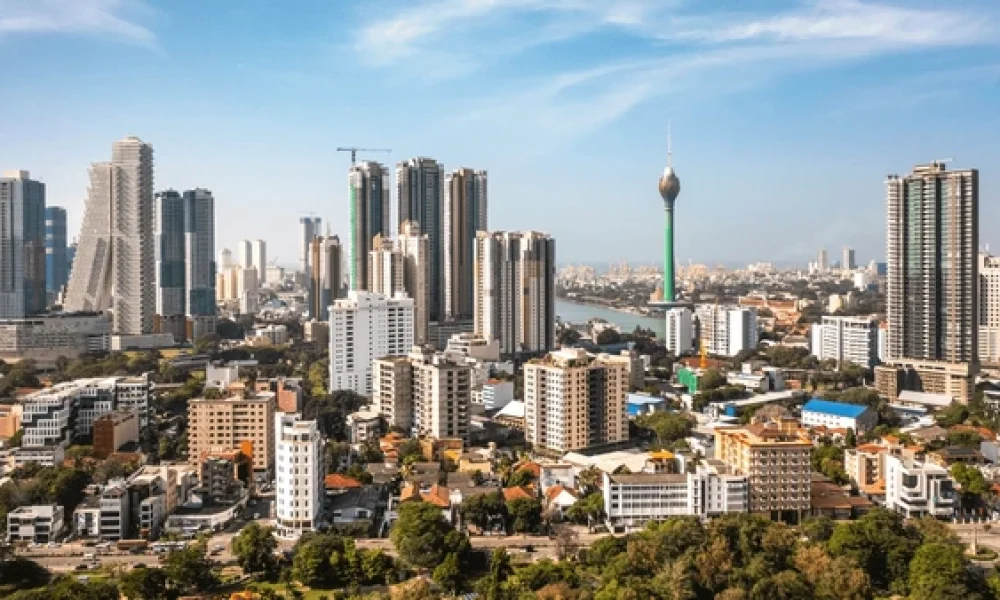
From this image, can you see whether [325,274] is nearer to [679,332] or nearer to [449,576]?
[679,332]

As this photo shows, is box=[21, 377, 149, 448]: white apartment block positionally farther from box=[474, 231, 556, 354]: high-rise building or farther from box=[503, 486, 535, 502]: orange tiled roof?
box=[474, 231, 556, 354]: high-rise building

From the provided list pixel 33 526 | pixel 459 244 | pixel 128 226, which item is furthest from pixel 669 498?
pixel 128 226

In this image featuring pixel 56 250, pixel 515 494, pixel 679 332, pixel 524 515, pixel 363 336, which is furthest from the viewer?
pixel 56 250

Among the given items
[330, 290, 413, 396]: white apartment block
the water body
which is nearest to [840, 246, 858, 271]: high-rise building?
the water body

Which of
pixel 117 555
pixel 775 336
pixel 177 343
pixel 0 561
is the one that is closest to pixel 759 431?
pixel 117 555

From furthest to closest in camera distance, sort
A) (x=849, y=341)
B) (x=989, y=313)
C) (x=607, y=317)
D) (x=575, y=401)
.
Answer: (x=607, y=317)
(x=849, y=341)
(x=989, y=313)
(x=575, y=401)

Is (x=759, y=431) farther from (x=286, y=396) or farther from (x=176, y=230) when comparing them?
(x=176, y=230)

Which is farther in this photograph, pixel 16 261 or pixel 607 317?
pixel 607 317

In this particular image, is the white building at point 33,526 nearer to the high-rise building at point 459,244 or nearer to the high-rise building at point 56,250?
the high-rise building at point 459,244
